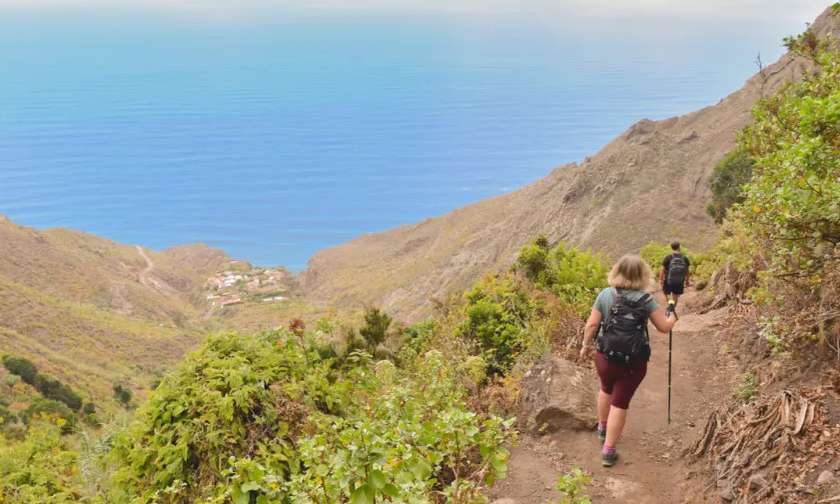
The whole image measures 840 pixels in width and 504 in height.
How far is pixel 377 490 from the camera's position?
3.42 meters

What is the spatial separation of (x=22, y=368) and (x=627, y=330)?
35.1 m

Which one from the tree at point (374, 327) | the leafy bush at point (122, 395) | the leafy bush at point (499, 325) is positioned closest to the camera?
the leafy bush at point (499, 325)

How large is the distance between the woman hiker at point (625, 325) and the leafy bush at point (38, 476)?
5957 mm

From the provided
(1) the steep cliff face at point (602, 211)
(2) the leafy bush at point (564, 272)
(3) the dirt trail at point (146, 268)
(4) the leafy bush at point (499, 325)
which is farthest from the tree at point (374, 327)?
(3) the dirt trail at point (146, 268)

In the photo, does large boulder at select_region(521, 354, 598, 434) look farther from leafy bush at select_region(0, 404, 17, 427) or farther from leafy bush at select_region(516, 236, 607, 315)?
leafy bush at select_region(0, 404, 17, 427)

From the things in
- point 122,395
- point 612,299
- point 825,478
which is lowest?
point 825,478

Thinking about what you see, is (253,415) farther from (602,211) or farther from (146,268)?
(146,268)

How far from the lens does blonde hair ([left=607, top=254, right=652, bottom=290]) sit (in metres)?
5.71

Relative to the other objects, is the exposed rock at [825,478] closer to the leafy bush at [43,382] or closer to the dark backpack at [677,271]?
the dark backpack at [677,271]

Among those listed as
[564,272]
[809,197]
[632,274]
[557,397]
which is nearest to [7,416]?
[564,272]

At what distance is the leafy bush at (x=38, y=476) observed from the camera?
857 cm

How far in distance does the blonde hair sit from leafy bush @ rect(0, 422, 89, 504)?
20.8ft

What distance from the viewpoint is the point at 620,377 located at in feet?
19.4

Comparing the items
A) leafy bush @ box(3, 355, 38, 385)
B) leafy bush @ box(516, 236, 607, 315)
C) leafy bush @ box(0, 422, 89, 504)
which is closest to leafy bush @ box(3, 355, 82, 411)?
leafy bush @ box(3, 355, 38, 385)
